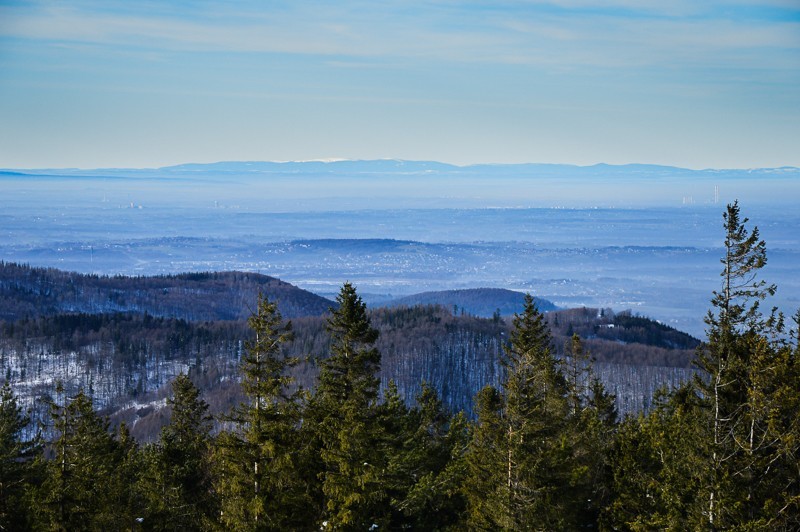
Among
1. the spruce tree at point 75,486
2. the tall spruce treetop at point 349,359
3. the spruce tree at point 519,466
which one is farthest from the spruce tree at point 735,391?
the spruce tree at point 75,486

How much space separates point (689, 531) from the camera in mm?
24734

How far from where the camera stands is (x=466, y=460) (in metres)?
30.9

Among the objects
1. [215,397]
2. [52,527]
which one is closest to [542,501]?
[52,527]

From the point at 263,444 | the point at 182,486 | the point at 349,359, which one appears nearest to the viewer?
the point at 263,444

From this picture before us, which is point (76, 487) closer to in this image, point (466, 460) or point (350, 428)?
point (350, 428)

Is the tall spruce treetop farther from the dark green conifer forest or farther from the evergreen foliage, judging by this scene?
the evergreen foliage

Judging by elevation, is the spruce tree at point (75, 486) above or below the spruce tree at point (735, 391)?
below

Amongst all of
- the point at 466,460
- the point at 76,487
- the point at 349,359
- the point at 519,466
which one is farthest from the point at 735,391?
the point at 76,487

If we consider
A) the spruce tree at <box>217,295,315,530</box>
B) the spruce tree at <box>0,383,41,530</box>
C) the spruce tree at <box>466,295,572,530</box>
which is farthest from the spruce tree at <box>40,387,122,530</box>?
the spruce tree at <box>466,295,572,530</box>

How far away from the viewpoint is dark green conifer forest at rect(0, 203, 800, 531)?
24359mm

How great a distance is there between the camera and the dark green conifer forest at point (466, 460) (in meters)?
24.4

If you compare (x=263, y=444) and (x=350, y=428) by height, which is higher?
(x=350, y=428)

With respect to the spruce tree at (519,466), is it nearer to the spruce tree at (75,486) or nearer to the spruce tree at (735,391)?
the spruce tree at (735,391)

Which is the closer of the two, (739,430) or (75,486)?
(739,430)
